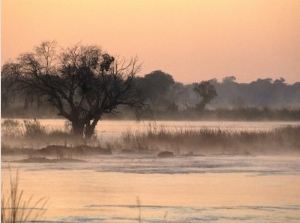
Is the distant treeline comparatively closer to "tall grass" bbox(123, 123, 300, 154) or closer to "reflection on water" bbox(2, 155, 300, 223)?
"tall grass" bbox(123, 123, 300, 154)

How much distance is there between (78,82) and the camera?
49.6ft

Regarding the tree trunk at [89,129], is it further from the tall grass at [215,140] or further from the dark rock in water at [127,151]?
the dark rock in water at [127,151]

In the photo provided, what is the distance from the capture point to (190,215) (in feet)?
26.3

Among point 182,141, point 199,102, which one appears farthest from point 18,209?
point 199,102

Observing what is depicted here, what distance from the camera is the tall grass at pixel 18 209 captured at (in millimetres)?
7156

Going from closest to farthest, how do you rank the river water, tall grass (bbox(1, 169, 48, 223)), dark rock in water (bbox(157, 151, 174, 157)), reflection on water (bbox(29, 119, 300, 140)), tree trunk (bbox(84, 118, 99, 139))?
1. tall grass (bbox(1, 169, 48, 223))
2. the river water
3. dark rock in water (bbox(157, 151, 174, 157))
4. reflection on water (bbox(29, 119, 300, 140))
5. tree trunk (bbox(84, 118, 99, 139))

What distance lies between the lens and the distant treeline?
12883 millimetres

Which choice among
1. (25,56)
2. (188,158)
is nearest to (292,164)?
(188,158)

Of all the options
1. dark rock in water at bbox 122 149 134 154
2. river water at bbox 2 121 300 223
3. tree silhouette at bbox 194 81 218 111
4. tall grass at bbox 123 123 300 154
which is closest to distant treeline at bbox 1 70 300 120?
tree silhouette at bbox 194 81 218 111

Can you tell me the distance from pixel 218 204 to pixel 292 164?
11.5ft

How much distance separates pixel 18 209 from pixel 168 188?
2.10 m

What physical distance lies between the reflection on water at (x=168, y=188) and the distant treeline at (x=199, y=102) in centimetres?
91

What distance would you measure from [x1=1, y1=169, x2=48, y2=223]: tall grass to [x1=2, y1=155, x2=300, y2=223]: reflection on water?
4.4 inches

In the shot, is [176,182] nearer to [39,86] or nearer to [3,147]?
[3,147]
